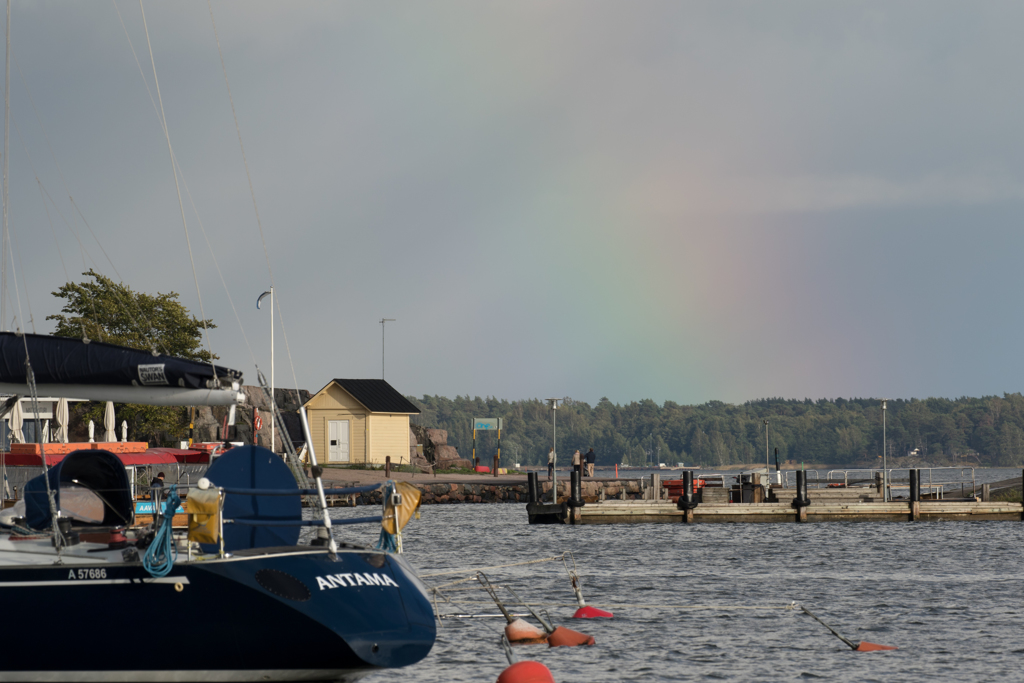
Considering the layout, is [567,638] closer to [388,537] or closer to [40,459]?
[388,537]

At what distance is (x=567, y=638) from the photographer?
1906 cm

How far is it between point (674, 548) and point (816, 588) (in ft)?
36.1

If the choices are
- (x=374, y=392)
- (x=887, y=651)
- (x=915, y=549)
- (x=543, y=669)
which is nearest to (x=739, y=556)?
(x=915, y=549)

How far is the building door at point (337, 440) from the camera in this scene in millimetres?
73000

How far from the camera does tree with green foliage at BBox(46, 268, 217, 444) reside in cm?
5912

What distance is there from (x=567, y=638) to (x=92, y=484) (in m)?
8.90

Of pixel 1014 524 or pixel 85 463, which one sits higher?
pixel 85 463

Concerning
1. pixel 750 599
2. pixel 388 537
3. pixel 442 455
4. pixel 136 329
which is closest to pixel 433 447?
pixel 442 455

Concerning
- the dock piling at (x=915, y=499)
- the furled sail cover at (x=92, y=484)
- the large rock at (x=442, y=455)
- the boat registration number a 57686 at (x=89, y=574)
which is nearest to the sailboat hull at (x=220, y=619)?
the boat registration number a 57686 at (x=89, y=574)

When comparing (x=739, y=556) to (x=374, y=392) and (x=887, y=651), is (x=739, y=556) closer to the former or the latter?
(x=887, y=651)

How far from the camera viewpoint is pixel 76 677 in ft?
37.7

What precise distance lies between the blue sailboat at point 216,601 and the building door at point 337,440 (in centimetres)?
6103

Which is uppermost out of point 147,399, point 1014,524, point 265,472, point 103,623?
point 147,399

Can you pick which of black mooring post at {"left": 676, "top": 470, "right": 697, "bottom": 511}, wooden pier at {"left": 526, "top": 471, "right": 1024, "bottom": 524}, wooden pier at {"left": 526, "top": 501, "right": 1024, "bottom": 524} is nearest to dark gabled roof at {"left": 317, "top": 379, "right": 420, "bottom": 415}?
wooden pier at {"left": 526, "top": 471, "right": 1024, "bottom": 524}
